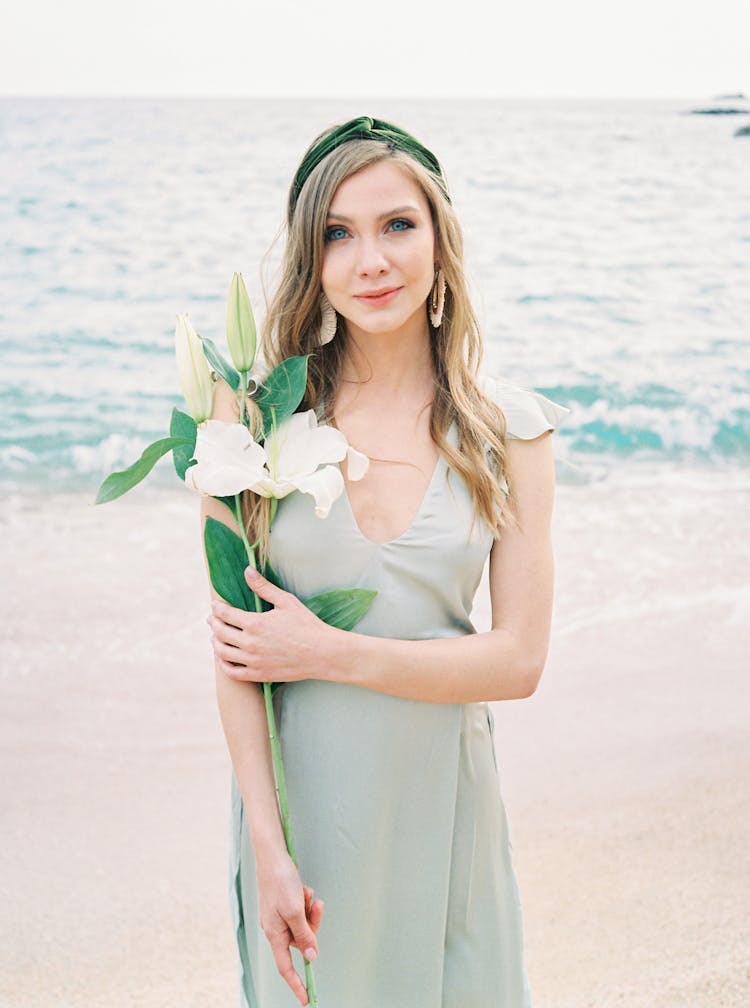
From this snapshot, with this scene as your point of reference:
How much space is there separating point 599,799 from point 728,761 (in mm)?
472

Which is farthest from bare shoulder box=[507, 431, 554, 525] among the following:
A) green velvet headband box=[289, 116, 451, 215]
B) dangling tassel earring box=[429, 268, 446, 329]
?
green velvet headband box=[289, 116, 451, 215]

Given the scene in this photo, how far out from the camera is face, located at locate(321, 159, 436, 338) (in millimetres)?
1521

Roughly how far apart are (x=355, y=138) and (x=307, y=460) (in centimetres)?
50

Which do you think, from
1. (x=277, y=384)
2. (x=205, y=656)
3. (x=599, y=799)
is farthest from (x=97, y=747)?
(x=277, y=384)

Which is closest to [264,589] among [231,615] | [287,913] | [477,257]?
[231,615]

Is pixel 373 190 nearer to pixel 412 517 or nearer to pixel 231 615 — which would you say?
pixel 412 517

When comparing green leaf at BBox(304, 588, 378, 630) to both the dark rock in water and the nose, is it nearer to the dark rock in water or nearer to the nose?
the nose

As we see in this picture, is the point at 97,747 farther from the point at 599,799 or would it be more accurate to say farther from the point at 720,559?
the point at 720,559

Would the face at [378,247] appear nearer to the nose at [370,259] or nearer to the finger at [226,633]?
the nose at [370,259]

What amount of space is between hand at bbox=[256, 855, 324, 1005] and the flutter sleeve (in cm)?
69

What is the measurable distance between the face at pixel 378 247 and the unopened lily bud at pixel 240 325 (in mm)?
210

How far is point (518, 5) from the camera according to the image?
1382 centimetres

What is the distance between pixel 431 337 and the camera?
172cm

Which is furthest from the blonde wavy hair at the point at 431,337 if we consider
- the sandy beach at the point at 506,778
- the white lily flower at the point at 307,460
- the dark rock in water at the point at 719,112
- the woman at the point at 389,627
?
the dark rock in water at the point at 719,112
